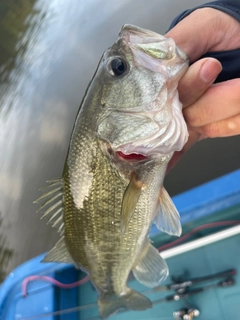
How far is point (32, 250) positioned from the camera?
A: 331 centimetres

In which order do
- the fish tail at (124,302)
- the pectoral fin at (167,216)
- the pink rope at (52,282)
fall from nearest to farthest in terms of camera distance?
the pectoral fin at (167,216), the fish tail at (124,302), the pink rope at (52,282)

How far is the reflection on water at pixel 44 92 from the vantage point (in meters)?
3.52

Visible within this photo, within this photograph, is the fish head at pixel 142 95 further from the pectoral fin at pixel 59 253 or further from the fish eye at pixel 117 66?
the pectoral fin at pixel 59 253

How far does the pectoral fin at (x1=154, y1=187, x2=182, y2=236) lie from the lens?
Result: 1.08 m

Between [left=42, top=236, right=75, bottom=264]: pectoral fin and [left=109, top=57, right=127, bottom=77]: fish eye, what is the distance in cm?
71

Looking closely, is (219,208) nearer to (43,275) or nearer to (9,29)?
(43,275)

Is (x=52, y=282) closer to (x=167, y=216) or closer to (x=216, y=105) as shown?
(x=167, y=216)

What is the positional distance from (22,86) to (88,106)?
4.03m

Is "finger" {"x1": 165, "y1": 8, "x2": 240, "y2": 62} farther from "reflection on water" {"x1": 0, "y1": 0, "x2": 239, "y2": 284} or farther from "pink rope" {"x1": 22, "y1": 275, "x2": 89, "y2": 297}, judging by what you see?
"pink rope" {"x1": 22, "y1": 275, "x2": 89, "y2": 297}

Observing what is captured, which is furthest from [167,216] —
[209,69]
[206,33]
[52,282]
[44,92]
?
[44,92]

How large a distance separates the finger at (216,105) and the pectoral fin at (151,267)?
60 cm

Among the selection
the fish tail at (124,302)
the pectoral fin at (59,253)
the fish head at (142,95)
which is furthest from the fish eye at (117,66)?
the fish tail at (124,302)

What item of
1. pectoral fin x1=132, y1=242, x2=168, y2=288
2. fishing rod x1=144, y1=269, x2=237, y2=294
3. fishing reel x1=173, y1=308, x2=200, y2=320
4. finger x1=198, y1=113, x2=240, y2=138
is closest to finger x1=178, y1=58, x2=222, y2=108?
finger x1=198, y1=113, x2=240, y2=138

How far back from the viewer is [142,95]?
91cm
